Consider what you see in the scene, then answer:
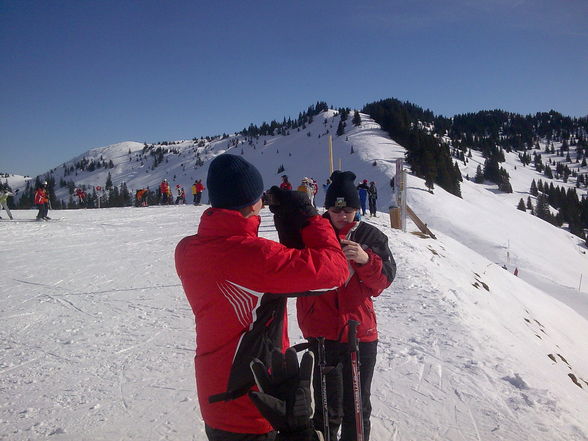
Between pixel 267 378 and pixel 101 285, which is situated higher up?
pixel 267 378

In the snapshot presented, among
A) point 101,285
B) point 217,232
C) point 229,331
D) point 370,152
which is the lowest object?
point 101,285

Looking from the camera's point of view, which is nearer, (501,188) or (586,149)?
(501,188)

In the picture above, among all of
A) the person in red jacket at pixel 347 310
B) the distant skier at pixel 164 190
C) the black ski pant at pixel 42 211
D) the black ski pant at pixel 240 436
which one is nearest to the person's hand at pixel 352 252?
the person in red jacket at pixel 347 310

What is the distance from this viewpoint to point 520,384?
4570 millimetres

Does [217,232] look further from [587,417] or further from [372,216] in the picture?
[372,216]

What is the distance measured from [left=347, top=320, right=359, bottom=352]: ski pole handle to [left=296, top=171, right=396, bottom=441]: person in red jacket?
0.42ft

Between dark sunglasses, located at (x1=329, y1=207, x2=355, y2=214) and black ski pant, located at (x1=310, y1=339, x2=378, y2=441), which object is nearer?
black ski pant, located at (x1=310, y1=339, x2=378, y2=441)

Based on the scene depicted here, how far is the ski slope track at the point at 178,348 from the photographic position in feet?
12.3

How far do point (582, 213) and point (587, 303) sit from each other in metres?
75.1

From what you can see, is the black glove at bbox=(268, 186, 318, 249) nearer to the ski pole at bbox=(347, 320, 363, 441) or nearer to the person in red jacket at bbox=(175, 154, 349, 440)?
the person in red jacket at bbox=(175, 154, 349, 440)

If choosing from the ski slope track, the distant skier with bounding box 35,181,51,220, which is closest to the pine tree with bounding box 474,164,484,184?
the ski slope track

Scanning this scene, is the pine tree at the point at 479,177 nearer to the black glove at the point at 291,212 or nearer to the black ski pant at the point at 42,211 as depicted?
the black ski pant at the point at 42,211

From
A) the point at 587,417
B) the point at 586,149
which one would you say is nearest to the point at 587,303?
the point at 587,417

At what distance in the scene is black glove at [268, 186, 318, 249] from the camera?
1.82 meters
